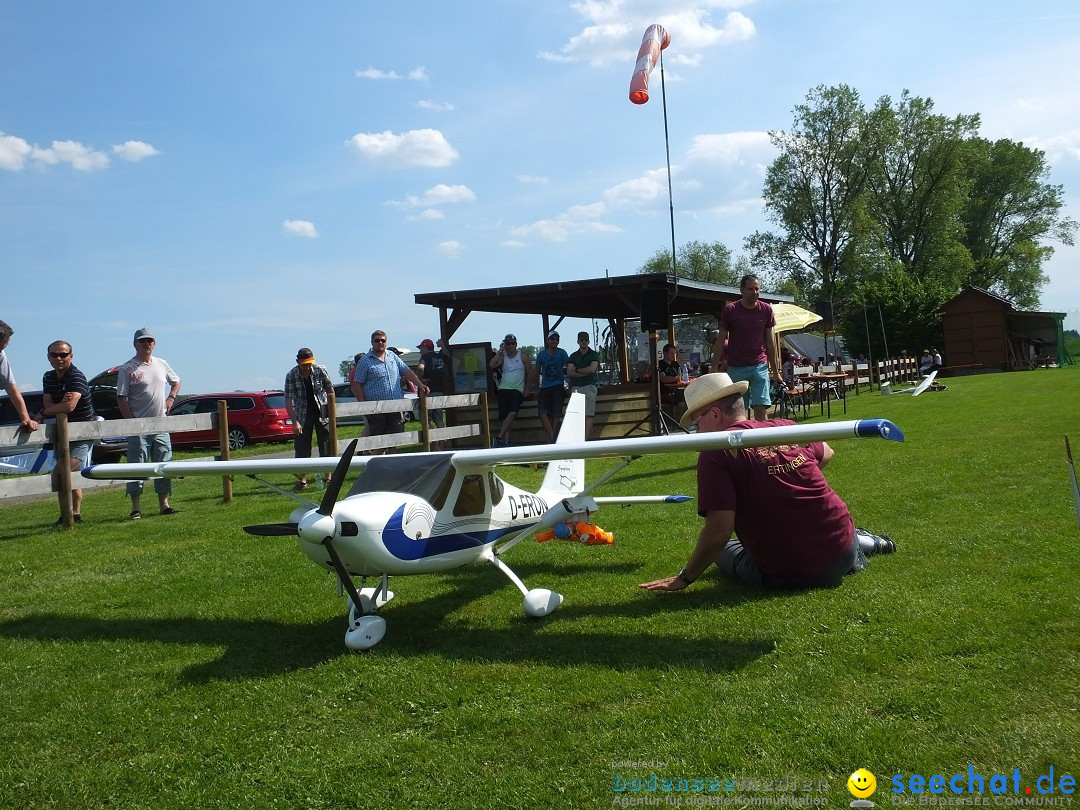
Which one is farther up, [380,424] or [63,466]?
[380,424]

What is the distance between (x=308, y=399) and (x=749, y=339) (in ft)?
20.9

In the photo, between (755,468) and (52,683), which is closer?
(52,683)

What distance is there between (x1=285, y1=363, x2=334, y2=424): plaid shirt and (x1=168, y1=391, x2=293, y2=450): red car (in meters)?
13.0

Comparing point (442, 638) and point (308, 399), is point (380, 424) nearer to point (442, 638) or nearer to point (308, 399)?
point (308, 399)

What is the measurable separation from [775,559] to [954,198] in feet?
205

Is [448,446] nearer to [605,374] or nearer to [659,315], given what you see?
[659,315]

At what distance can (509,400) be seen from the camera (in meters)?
16.2

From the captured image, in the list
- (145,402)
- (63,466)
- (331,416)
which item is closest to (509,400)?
(331,416)

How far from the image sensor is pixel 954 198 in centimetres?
5906

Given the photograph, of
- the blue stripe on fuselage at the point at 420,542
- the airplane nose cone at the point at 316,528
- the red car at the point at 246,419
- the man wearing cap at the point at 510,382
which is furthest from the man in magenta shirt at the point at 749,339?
the red car at the point at 246,419

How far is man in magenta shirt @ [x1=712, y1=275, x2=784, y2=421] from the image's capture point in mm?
9758

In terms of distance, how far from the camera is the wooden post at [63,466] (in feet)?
31.5

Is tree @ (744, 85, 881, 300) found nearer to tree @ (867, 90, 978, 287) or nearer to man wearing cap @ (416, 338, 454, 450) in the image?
tree @ (867, 90, 978, 287)

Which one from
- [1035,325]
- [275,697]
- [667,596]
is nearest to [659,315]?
[667,596]
